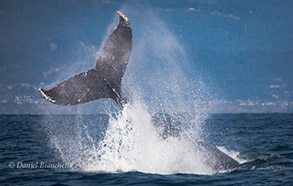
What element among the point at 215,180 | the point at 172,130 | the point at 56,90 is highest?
the point at 56,90

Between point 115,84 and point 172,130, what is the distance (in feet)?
6.62

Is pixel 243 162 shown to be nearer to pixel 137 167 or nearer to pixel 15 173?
pixel 137 167

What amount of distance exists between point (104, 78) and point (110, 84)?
0.23 m

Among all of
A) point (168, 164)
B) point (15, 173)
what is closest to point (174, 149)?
point (168, 164)

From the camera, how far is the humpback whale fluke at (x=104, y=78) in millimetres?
7727

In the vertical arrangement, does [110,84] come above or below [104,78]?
below

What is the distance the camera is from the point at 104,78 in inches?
347

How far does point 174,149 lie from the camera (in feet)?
30.5

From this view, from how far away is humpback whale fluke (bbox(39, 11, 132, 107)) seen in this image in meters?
7.73

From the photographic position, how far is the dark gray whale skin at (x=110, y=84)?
776 centimetres

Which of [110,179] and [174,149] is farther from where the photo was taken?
[174,149]

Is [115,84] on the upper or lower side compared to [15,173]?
upper

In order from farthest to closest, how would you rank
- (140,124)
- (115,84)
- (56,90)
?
1. (140,124)
2. (115,84)
3. (56,90)

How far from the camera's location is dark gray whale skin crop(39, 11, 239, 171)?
25.5 ft
